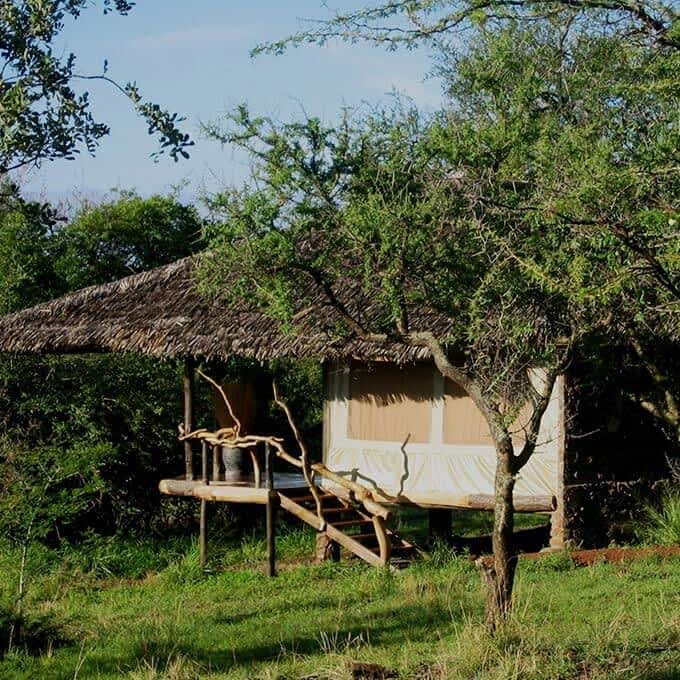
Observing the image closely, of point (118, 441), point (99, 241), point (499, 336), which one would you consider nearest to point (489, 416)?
point (499, 336)

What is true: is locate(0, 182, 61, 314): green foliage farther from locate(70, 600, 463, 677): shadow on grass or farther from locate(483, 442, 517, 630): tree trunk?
locate(483, 442, 517, 630): tree trunk

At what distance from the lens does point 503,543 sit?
8008 mm

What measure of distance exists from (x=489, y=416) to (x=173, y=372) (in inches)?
359

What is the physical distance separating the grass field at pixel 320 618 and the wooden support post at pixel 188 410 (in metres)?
0.96

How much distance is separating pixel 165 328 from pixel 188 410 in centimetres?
101

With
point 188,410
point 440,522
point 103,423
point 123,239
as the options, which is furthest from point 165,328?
point 123,239

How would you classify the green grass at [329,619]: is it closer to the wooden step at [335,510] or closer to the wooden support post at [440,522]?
the wooden step at [335,510]

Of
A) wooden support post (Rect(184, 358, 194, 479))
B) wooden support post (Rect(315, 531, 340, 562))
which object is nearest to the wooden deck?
wooden support post (Rect(184, 358, 194, 479))

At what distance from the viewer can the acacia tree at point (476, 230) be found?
26.0ft

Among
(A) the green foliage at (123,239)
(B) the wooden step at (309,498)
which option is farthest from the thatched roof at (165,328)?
(A) the green foliage at (123,239)

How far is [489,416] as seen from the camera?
7996 mm

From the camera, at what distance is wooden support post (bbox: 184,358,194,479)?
14.5 metres

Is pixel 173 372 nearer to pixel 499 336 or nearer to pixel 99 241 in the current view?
pixel 99 241

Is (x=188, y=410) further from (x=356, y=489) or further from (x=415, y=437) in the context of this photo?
(x=415, y=437)
